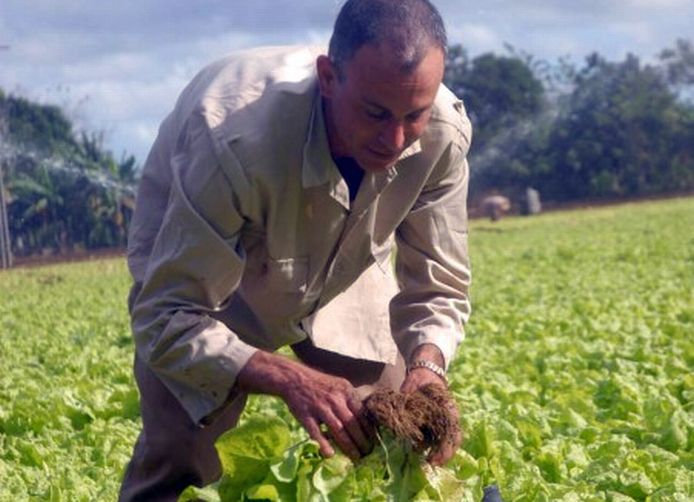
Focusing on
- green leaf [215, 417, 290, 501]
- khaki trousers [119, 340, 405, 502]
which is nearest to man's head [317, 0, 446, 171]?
green leaf [215, 417, 290, 501]

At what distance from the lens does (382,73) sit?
12.1 ft

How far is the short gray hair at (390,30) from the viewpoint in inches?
146

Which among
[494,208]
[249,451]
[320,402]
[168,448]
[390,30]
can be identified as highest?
[390,30]

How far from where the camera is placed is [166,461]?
14.3 ft

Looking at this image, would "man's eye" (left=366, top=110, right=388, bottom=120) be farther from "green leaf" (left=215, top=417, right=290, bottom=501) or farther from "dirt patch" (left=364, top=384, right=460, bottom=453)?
"green leaf" (left=215, top=417, right=290, bottom=501)

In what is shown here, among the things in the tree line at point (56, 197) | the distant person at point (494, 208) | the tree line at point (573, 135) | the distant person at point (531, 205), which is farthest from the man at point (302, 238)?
the tree line at point (573, 135)

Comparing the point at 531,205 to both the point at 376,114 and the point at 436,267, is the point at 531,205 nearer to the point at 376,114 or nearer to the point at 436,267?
the point at 436,267

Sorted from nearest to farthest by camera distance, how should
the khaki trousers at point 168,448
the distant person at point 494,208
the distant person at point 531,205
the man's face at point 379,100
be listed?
1. the man's face at point 379,100
2. the khaki trousers at point 168,448
3. the distant person at point 494,208
4. the distant person at point 531,205

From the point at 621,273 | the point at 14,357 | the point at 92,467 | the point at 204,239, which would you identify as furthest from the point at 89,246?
the point at 204,239

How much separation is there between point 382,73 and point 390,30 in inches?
4.9

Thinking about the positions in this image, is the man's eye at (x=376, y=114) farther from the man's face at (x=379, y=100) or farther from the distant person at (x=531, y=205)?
the distant person at (x=531, y=205)

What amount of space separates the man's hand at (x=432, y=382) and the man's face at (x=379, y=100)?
0.64 m

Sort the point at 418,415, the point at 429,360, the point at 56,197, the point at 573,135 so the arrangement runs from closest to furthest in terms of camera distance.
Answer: the point at 418,415 → the point at 429,360 → the point at 56,197 → the point at 573,135

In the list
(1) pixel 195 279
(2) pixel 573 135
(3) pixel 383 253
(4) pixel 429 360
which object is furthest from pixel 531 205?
(1) pixel 195 279
